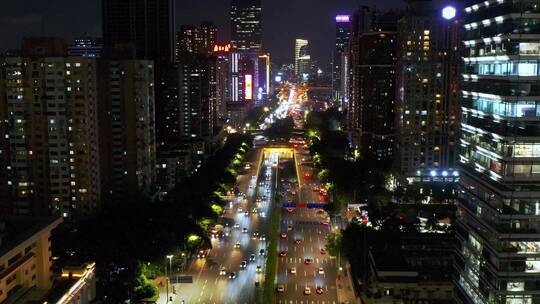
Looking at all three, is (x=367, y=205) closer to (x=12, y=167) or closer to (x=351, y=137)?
(x=12, y=167)

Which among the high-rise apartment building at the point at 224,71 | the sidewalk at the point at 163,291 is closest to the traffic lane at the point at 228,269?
the sidewalk at the point at 163,291

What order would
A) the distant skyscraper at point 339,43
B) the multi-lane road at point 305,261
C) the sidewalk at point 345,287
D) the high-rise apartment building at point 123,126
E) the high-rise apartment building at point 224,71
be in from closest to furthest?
the sidewalk at point 345,287 → the multi-lane road at point 305,261 → the high-rise apartment building at point 123,126 → the high-rise apartment building at point 224,71 → the distant skyscraper at point 339,43

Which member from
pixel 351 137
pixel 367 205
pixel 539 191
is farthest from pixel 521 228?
pixel 351 137

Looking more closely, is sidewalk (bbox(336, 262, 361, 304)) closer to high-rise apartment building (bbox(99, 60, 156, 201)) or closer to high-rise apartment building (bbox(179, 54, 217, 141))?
high-rise apartment building (bbox(99, 60, 156, 201))

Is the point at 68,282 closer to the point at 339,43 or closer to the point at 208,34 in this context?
the point at 208,34

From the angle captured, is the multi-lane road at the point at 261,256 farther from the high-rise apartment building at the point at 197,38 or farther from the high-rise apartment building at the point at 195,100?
the high-rise apartment building at the point at 197,38
